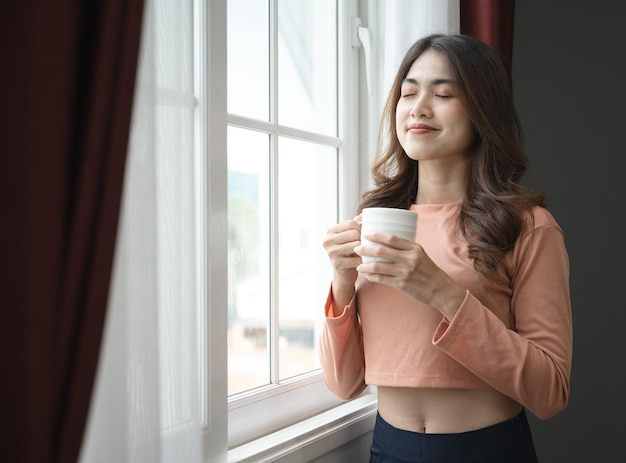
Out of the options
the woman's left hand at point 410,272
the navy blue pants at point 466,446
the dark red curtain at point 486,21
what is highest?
the dark red curtain at point 486,21

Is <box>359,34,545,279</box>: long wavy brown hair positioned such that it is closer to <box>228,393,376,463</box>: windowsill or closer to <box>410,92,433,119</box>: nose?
<box>410,92,433,119</box>: nose

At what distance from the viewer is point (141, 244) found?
86 cm

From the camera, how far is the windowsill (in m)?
1.32

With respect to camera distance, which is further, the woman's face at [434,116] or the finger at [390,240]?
the woman's face at [434,116]

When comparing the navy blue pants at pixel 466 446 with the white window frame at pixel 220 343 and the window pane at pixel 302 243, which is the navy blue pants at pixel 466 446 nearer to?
the white window frame at pixel 220 343

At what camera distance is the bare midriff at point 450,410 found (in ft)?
4.22

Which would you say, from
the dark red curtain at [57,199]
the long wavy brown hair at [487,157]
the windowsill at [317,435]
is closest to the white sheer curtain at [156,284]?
the dark red curtain at [57,199]

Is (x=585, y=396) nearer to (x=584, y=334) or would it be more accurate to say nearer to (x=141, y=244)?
(x=584, y=334)

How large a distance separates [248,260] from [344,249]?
1.41 feet

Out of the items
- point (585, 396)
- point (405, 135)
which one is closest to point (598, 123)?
point (585, 396)

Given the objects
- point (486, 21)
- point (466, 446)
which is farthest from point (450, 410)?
point (486, 21)

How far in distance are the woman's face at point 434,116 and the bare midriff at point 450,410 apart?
517 mm

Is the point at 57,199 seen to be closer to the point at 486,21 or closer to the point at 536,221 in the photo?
the point at 536,221

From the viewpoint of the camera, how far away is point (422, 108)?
52.4 inches
